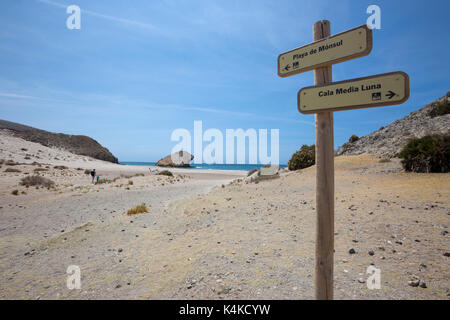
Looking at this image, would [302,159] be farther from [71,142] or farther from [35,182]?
[71,142]

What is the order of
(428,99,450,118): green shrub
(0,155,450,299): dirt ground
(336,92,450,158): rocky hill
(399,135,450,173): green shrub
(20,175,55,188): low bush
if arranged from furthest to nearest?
(428,99,450,118): green shrub → (336,92,450,158): rocky hill → (20,175,55,188): low bush → (399,135,450,173): green shrub → (0,155,450,299): dirt ground

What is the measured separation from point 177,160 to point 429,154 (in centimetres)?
6395

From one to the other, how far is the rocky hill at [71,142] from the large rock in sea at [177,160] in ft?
60.6

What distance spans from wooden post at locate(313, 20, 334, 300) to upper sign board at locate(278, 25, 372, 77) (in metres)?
0.69

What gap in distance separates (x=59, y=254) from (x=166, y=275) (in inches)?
141

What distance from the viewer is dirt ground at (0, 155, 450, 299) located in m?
3.73

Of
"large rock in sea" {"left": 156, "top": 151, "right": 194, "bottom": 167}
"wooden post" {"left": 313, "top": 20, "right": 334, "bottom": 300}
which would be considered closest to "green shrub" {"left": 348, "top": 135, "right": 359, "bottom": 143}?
"wooden post" {"left": 313, "top": 20, "right": 334, "bottom": 300}

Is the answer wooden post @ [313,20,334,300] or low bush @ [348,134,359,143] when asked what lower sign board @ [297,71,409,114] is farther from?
low bush @ [348,134,359,143]

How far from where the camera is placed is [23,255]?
5.80 m

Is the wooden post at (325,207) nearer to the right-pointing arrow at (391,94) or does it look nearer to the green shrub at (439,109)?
the right-pointing arrow at (391,94)

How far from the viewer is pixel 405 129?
27.3 meters

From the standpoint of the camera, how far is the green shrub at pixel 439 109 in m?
→ 26.2

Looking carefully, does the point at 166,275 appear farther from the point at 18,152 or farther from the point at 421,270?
the point at 18,152
